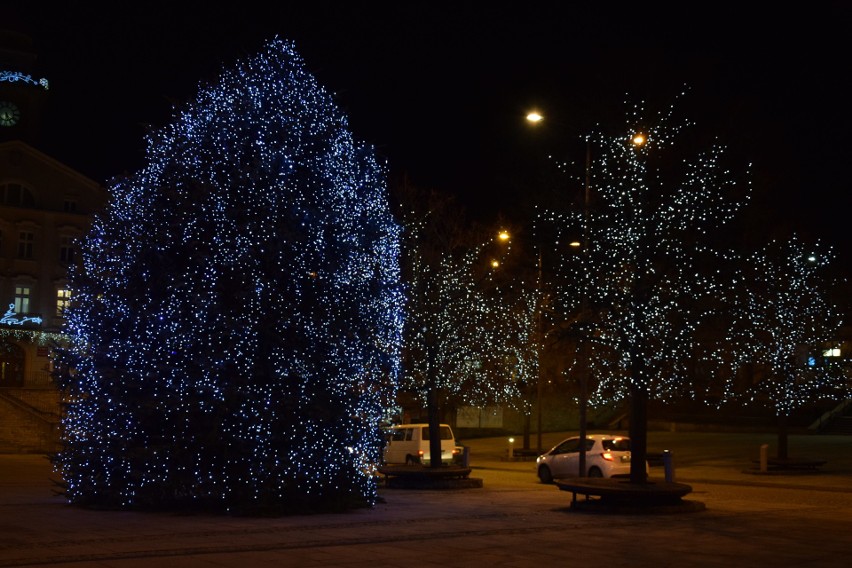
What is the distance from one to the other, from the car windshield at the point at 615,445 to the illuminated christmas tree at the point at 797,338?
440 centimetres

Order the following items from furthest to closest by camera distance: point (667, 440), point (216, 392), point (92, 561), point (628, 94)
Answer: point (667, 440), point (628, 94), point (216, 392), point (92, 561)

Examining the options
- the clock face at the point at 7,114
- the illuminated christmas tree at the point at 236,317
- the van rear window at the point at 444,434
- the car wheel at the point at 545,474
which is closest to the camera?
the illuminated christmas tree at the point at 236,317

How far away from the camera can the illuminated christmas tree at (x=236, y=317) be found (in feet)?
62.5

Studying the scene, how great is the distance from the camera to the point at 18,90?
6806 cm

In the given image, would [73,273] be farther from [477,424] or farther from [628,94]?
[477,424]

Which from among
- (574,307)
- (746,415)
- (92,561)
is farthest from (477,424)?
(92,561)

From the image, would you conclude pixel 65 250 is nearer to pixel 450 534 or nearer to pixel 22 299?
pixel 22 299

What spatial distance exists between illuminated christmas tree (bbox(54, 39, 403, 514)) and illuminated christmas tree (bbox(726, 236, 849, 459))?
52.0ft

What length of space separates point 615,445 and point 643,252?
1067 cm

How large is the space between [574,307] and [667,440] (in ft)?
105

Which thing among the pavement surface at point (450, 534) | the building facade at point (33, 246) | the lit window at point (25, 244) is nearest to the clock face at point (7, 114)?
the building facade at point (33, 246)

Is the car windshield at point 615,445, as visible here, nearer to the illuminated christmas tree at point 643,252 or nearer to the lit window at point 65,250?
the illuminated christmas tree at point 643,252

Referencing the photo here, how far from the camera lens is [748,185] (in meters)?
22.7

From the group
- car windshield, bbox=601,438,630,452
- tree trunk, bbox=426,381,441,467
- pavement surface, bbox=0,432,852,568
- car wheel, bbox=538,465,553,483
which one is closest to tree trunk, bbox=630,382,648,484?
pavement surface, bbox=0,432,852,568
